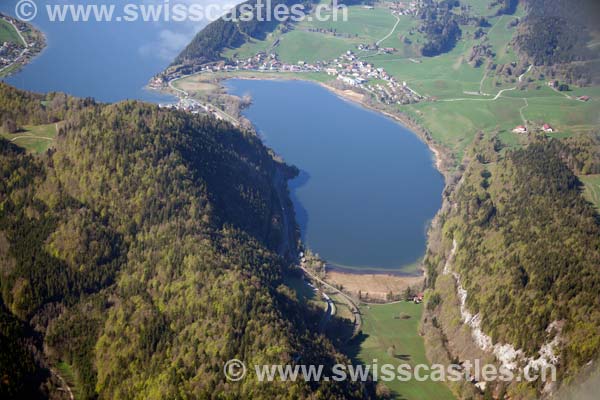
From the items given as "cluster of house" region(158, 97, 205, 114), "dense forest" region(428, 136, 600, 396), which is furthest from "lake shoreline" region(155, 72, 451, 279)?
"cluster of house" region(158, 97, 205, 114)

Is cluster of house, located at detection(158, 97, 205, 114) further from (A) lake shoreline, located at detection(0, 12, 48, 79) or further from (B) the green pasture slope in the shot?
(B) the green pasture slope

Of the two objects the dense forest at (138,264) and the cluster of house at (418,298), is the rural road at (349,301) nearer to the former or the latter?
the dense forest at (138,264)

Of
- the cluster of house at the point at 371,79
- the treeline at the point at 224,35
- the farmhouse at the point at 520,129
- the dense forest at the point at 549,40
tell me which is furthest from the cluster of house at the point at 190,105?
the dense forest at the point at 549,40

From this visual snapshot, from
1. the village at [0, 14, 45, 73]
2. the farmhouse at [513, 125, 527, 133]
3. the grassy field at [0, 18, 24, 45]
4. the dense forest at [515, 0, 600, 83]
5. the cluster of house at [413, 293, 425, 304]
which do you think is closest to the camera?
the cluster of house at [413, 293, 425, 304]

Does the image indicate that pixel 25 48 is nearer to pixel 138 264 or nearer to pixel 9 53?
pixel 9 53

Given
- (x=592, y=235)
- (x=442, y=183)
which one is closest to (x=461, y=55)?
(x=442, y=183)

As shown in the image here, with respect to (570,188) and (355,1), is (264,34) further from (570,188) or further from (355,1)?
(570,188)
